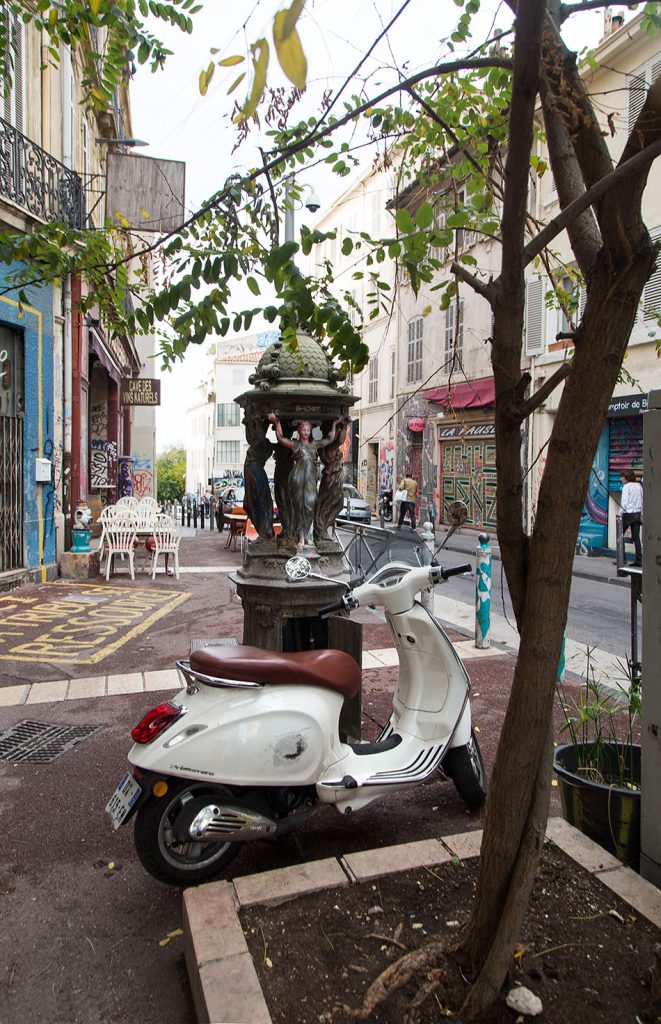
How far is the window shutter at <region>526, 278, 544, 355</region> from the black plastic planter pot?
17017mm

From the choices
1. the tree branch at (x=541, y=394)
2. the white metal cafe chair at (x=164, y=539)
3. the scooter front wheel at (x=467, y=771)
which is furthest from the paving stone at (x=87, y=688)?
the white metal cafe chair at (x=164, y=539)

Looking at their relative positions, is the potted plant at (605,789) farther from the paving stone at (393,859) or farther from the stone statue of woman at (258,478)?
the stone statue of woman at (258,478)

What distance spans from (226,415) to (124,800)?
70.4 metres

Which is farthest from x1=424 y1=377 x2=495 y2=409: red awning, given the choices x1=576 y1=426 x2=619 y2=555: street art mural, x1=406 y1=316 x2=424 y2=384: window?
x1=576 y1=426 x2=619 y2=555: street art mural

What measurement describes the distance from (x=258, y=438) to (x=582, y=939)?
3.89 meters

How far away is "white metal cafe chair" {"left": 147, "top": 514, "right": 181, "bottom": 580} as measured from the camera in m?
11.8

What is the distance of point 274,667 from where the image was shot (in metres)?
2.94

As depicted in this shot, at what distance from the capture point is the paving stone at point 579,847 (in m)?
2.54

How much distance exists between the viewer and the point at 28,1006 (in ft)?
7.39

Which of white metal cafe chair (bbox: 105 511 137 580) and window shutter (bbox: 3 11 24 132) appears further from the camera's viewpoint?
white metal cafe chair (bbox: 105 511 137 580)

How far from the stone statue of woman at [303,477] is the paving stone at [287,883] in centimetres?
294

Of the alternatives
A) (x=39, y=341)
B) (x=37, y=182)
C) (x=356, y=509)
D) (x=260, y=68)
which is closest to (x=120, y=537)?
(x=39, y=341)

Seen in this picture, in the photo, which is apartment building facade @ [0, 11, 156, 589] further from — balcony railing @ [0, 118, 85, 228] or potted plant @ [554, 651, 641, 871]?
potted plant @ [554, 651, 641, 871]

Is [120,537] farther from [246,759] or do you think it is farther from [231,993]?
[231,993]
